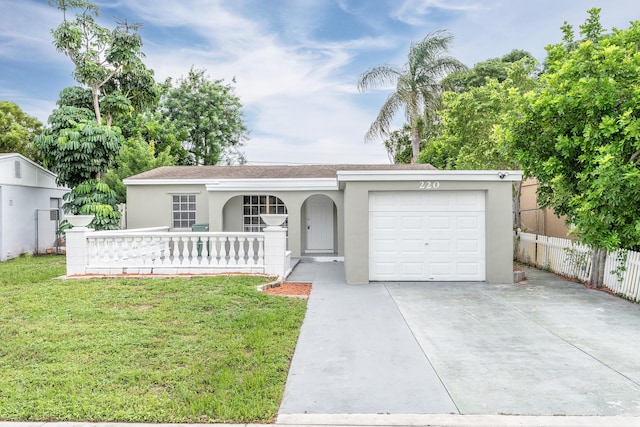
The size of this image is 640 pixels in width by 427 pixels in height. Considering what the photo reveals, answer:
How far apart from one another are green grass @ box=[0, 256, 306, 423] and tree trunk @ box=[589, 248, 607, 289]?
686 cm

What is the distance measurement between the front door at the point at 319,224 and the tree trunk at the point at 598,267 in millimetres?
8450

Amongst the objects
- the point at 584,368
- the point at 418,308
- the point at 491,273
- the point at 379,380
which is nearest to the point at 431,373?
the point at 379,380

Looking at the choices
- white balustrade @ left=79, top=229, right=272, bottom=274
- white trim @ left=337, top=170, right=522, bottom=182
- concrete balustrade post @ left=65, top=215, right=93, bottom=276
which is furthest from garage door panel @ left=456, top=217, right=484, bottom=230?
concrete balustrade post @ left=65, top=215, right=93, bottom=276

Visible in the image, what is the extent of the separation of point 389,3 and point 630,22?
31.5 ft

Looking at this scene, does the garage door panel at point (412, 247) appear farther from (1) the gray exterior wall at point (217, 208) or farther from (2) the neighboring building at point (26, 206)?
(2) the neighboring building at point (26, 206)

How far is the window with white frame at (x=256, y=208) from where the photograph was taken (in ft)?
48.8

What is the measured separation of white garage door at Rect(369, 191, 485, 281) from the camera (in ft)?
31.9

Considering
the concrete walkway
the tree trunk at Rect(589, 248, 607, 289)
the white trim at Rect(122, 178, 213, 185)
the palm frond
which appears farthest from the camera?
the palm frond

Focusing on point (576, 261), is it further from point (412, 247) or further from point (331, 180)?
point (331, 180)

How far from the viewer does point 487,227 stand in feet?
31.5

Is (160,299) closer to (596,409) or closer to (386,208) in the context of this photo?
(386,208)

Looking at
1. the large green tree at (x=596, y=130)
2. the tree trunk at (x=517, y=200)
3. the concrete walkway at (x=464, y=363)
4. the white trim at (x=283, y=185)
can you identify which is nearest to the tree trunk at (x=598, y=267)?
the concrete walkway at (x=464, y=363)

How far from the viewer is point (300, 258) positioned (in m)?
13.7

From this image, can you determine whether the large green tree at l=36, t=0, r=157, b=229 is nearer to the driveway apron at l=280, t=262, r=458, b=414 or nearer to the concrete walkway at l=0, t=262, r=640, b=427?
the concrete walkway at l=0, t=262, r=640, b=427
